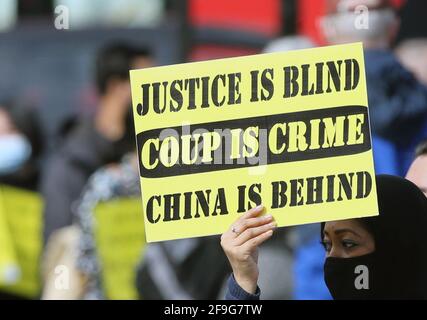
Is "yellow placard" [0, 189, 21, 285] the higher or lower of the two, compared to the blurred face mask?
lower

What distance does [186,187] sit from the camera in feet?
8.29

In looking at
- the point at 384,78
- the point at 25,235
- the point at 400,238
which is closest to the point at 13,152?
the point at 25,235

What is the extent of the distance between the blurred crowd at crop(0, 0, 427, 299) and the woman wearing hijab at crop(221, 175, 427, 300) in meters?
0.94

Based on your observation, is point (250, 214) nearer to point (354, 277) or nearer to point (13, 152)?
point (354, 277)

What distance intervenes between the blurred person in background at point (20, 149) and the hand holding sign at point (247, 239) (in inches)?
138

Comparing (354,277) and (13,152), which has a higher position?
(13,152)

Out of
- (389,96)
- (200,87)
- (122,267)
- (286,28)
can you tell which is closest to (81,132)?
(122,267)

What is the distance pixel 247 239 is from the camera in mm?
2447

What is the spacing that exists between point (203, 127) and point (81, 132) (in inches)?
117

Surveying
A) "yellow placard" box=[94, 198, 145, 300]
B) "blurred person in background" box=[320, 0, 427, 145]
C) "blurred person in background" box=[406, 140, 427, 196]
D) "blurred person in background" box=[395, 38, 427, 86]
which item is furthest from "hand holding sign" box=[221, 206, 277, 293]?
"yellow placard" box=[94, 198, 145, 300]

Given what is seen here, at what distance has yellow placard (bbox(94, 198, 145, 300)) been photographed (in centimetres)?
500

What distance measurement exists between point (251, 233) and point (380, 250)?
272 mm

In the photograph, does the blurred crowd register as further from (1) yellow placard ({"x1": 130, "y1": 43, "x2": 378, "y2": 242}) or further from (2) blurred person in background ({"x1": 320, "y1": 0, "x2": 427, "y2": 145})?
(1) yellow placard ({"x1": 130, "y1": 43, "x2": 378, "y2": 242})

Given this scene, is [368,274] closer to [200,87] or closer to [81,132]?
[200,87]
